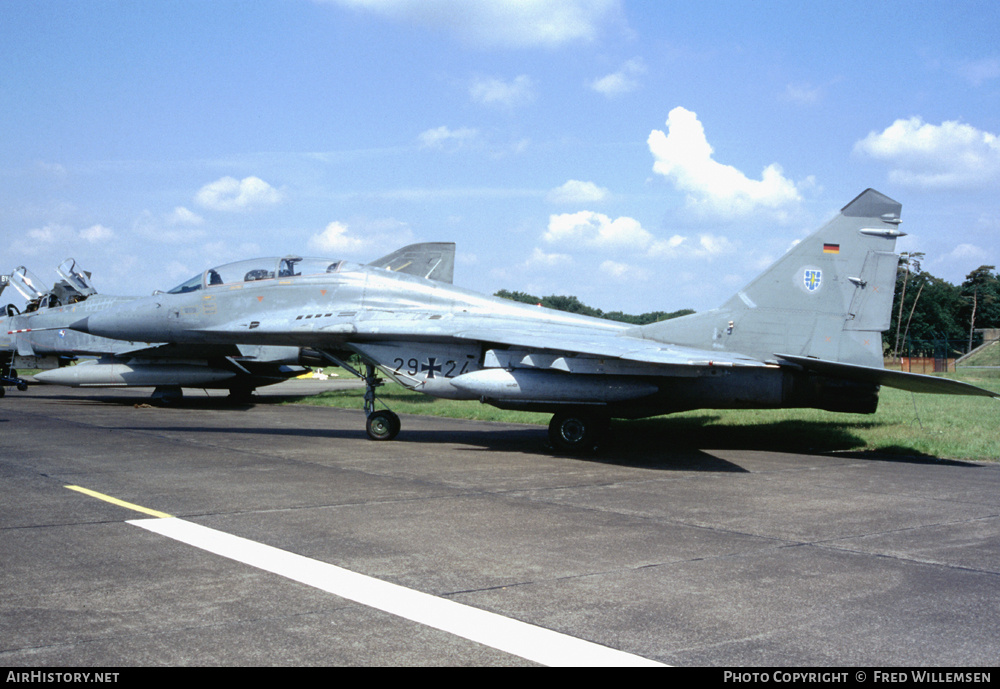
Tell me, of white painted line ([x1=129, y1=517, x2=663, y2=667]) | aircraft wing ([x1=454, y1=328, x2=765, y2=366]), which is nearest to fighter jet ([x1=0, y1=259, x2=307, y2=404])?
aircraft wing ([x1=454, y1=328, x2=765, y2=366])

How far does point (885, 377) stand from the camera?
10.6m

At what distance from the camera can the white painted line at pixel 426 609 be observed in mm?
3588

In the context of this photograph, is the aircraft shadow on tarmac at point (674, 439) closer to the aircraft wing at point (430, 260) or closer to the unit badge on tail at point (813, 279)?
the unit badge on tail at point (813, 279)

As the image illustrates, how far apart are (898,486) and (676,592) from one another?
5.44 metres

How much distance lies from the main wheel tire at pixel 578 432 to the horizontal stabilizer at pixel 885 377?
2855 millimetres

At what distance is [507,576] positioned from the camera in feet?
16.2

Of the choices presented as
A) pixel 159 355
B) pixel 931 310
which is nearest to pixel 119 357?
pixel 159 355

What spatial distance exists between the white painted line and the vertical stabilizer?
26.3 feet

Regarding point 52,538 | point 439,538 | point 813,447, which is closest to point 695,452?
point 813,447

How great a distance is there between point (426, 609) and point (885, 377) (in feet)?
28.3

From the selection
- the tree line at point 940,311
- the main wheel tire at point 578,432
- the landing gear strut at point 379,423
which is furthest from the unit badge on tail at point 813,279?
the tree line at point 940,311

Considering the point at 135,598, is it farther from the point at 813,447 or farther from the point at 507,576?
the point at 813,447

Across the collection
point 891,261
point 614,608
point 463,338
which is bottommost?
point 614,608

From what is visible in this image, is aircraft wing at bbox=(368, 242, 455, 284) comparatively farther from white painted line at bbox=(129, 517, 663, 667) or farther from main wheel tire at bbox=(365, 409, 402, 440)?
white painted line at bbox=(129, 517, 663, 667)
